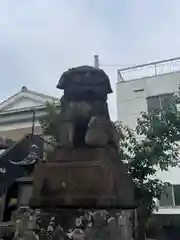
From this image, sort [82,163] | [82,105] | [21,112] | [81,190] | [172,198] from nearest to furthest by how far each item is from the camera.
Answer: [81,190]
[82,163]
[82,105]
[172,198]
[21,112]

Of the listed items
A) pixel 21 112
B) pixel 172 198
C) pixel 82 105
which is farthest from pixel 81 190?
pixel 21 112

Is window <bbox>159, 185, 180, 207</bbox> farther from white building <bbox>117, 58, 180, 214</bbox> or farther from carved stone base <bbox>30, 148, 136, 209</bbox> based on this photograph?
carved stone base <bbox>30, 148, 136, 209</bbox>

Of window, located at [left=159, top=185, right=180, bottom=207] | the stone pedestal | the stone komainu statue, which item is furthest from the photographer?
window, located at [left=159, top=185, right=180, bottom=207]

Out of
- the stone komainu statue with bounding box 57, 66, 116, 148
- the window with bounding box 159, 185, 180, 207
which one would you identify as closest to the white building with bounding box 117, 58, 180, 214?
the window with bounding box 159, 185, 180, 207

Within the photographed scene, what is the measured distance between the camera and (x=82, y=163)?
414 cm

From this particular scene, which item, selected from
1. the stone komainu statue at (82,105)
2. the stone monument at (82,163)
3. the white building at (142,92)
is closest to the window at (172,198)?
the white building at (142,92)

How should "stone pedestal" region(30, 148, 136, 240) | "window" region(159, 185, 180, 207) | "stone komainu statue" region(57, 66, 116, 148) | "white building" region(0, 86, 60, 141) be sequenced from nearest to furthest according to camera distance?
"stone pedestal" region(30, 148, 136, 240)
"stone komainu statue" region(57, 66, 116, 148)
"window" region(159, 185, 180, 207)
"white building" region(0, 86, 60, 141)

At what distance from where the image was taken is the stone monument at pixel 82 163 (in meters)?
4.00

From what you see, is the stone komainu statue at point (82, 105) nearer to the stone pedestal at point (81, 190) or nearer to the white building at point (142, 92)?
the stone pedestal at point (81, 190)

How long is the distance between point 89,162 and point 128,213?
777mm

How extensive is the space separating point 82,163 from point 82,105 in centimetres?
81

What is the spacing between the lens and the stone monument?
13.1 feet

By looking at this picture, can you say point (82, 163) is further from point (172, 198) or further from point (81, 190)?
point (172, 198)

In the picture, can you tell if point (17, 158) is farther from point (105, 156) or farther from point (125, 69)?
point (125, 69)
